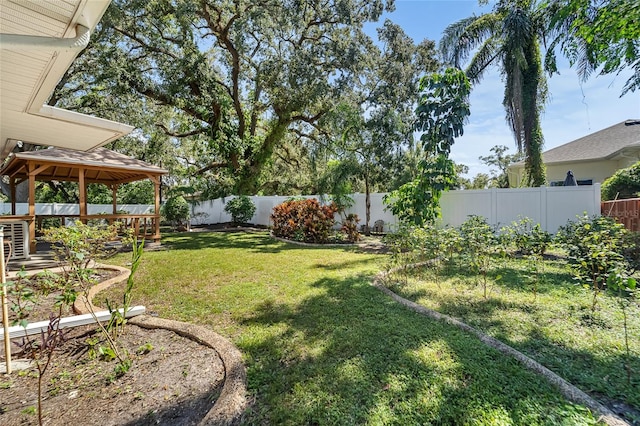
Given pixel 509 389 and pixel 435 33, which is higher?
pixel 435 33

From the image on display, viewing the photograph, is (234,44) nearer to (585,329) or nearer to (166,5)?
(166,5)

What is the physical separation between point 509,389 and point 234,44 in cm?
1265

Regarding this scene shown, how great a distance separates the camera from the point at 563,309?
3.53 meters

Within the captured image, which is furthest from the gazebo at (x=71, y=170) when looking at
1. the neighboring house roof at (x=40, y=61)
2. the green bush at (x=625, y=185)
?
the green bush at (x=625, y=185)

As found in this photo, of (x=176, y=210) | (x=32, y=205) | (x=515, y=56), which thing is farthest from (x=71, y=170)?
(x=515, y=56)

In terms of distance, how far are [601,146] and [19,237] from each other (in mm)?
19612

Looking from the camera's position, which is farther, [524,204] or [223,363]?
[524,204]

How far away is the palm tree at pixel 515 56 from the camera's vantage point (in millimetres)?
9125

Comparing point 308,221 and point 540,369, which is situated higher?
point 308,221

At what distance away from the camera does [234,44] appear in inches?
444

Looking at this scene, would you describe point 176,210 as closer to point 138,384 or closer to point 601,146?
point 138,384

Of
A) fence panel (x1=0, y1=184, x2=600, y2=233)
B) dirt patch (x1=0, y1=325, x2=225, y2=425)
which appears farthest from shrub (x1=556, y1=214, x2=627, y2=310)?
dirt patch (x1=0, y1=325, x2=225, y2=425)

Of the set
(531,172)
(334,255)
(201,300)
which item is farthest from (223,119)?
(531,172)

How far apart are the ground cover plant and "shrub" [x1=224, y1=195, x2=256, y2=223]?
10.8 m
